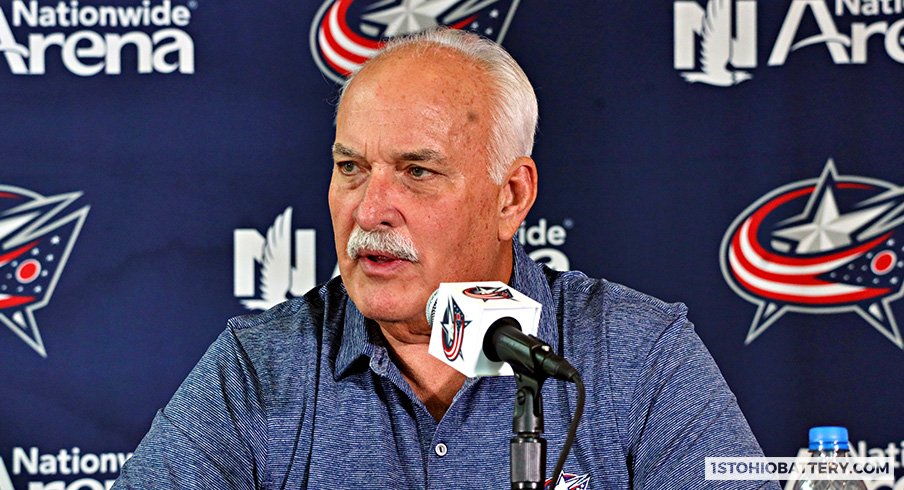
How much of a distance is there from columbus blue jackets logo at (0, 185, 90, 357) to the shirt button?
154 cm

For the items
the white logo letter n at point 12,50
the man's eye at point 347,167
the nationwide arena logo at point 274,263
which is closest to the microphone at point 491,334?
the man's eye at point 347,167

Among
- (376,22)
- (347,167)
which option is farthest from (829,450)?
(376,22)

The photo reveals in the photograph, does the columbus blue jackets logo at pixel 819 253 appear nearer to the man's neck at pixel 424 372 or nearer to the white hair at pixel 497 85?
the white hair at pixel 497 85

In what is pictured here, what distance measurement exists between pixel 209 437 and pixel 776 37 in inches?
79.0

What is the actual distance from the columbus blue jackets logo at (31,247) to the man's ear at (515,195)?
55.2 inches

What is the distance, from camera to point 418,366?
2.31m

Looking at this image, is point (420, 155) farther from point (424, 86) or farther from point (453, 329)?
point (453, 329)

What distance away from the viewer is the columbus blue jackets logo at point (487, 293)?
1.57 metres

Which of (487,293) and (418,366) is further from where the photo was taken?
(418,366)

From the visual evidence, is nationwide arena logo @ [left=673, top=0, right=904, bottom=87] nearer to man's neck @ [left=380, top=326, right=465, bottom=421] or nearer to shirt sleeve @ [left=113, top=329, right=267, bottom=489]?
man's neck @ [left=380, top=326, right=465, bottom=421]

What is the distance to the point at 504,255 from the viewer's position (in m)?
Result: 2.41

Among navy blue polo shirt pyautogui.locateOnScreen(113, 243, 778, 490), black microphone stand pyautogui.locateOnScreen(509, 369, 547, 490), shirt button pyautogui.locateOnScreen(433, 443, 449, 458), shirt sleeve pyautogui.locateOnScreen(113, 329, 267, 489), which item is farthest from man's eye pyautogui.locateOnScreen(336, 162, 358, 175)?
black microphone stand pyautogui.locateOnScreen(509, 369, 547, 490)

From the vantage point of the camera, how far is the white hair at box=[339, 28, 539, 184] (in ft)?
7.54

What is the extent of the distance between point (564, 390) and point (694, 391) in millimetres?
234
